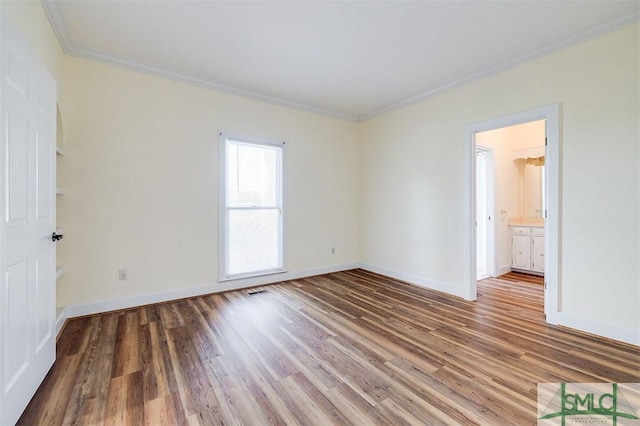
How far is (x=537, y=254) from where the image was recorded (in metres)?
4.65

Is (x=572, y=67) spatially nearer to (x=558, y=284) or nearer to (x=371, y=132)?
(x=558, y=284)

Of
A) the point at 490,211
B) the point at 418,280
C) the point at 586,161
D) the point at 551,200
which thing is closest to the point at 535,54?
the point at 586,161

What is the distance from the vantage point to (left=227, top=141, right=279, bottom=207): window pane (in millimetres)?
3875

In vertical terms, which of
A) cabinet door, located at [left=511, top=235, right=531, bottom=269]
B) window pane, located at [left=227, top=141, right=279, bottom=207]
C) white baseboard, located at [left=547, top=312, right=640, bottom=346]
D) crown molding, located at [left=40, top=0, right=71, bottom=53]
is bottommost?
white baseboard, located at [left=547, top=312, right=640, bottom=346]

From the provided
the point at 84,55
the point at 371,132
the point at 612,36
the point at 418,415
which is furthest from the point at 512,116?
the point at 84,55

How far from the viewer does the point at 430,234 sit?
3969 millimetres


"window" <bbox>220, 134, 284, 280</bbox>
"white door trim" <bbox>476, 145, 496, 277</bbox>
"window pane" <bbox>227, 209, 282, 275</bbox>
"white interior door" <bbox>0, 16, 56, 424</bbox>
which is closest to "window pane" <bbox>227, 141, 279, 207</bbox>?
"window" <bbox>220, 134, 284, 280</bbox>

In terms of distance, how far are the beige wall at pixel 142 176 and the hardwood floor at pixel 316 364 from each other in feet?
1.50

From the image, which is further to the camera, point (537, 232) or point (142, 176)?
point (537, 232)

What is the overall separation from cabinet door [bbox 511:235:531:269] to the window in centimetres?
409

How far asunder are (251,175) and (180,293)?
181cm

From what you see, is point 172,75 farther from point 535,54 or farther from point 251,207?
point 535,54

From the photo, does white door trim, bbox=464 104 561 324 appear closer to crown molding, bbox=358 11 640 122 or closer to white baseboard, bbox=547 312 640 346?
white baseboard, bbox=547 312 640 346

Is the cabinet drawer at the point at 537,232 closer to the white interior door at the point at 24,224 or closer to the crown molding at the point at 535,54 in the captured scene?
the crown molding at the point at 535,54
